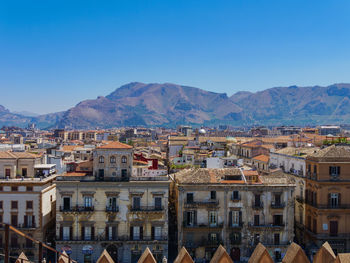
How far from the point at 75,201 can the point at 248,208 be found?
19.2 m

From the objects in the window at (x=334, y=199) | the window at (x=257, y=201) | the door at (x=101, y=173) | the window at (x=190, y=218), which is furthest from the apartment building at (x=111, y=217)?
the window at (x=334, y=199)

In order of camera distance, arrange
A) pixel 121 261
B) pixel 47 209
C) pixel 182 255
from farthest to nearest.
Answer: pixel 47 209 → pixel 121 261 → pixel 182 255

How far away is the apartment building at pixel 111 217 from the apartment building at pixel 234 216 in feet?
8.47

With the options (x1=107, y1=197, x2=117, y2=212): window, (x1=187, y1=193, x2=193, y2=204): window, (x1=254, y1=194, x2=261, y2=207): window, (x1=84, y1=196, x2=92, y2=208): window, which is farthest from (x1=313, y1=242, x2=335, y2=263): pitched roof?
(x1=84, y1=196, x2=92, y2=208): window

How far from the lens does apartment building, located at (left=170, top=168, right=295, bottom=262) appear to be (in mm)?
43719

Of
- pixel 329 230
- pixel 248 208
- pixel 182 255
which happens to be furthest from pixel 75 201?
pixel 329 230

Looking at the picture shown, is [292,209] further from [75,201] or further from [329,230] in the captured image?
[75,201]

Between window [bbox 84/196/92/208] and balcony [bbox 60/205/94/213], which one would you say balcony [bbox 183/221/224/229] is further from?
window [bbox 84/196/92/208]

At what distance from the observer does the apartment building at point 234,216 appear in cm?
4372

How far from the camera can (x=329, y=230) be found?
147 feet

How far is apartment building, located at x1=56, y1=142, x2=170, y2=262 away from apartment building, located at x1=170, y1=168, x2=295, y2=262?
2583 millimetres

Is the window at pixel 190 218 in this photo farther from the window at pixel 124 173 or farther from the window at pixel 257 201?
the window at pixel 124 173

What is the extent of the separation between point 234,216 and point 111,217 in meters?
13.6

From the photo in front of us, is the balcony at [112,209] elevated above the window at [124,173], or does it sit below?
below
